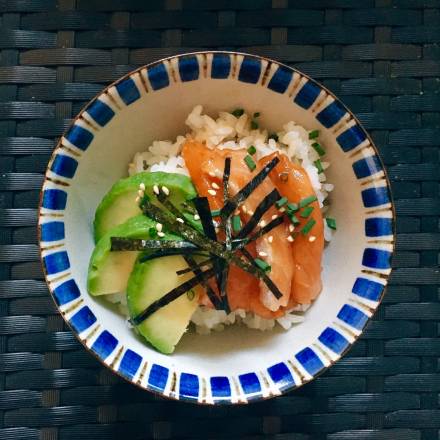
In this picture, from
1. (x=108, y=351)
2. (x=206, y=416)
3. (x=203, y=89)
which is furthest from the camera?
(x=206, y=416)

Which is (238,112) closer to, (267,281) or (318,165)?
(318,165)

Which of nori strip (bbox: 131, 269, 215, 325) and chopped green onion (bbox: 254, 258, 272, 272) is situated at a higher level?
chopped green onion (bbox: 254, 258, 272, 272)

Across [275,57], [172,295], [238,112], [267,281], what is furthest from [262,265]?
[275,57]

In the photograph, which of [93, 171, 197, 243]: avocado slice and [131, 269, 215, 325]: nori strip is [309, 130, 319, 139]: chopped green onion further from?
[131, 269, 215, 325]: nori strip

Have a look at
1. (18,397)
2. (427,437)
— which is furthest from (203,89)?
(427,437)

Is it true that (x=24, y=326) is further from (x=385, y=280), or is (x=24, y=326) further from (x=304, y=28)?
(x=304, y=28)

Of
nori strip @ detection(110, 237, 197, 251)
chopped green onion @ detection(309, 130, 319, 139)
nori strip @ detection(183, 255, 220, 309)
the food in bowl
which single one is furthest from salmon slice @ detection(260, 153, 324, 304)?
nori strip @ detection(110, 237, 197, 251)
